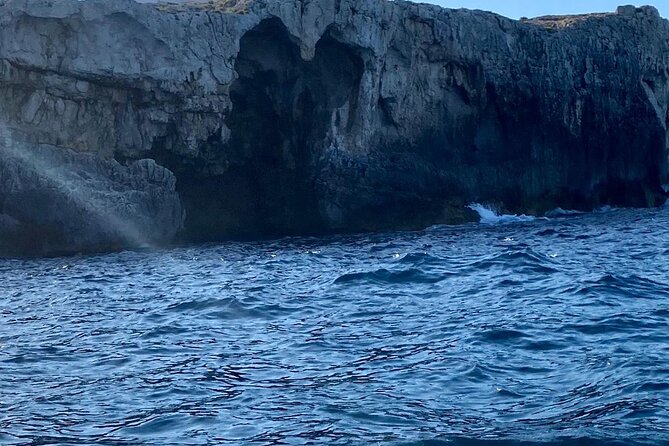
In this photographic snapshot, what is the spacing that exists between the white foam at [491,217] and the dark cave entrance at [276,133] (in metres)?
6.25

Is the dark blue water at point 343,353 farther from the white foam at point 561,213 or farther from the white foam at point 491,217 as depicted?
the white foam at point 561,213

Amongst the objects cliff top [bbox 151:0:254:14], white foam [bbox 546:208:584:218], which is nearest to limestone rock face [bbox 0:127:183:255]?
cliff top [bbox 151:0:254:14]

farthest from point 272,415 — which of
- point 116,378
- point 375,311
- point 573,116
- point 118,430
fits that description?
point 573,116

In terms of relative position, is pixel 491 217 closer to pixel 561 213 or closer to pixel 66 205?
pixel 561 213

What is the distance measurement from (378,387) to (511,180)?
27904 mm

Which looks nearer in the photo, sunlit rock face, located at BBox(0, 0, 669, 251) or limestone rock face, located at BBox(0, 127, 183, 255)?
limestone rock face, located at BBox(0, 127, 183, 255)

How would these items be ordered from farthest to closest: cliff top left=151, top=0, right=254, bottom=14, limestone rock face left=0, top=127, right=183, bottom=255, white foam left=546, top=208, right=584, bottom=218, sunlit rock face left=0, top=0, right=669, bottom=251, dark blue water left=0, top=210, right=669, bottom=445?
1. white foam left=546, top=208, right=584, bottom=218
2. cliff top left=151, top=0, right=254, bottom=14
3. sunlit rock face left=0, top=0, right=669, bottom=251
4. limestone rock face left=0, top=127, right=183, bottom=255
5. dark blue water left=0, top=210, right=669, bottom=445

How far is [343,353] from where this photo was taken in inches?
474

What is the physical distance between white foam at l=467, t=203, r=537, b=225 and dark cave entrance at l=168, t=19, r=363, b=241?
6.25 m

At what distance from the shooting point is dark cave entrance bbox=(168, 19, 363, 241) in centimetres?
3253

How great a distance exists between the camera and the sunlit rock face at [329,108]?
91.8 ft

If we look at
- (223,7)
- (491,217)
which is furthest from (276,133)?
(491,217)

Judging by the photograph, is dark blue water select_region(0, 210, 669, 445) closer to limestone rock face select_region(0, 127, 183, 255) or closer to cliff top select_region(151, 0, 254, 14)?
limestone rock face select_region(0, 127, 183, 255)

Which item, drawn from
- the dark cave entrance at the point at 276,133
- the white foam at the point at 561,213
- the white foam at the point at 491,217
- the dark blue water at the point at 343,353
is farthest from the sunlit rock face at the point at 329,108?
the dark blue water at the point at 343,353
